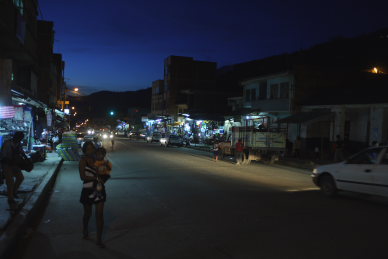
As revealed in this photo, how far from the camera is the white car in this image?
930 centimetres

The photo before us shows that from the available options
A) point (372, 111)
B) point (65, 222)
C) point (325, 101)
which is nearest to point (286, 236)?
point (65, 222)

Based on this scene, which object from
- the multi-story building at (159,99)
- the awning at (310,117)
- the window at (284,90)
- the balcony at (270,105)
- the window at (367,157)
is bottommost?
the window at (367,157)

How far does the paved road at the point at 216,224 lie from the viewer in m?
5.78

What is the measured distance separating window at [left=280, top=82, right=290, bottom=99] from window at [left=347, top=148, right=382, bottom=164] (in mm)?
20793

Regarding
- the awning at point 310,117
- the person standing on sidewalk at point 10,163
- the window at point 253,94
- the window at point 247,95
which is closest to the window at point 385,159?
the person standing on sidewalk at point 10,163

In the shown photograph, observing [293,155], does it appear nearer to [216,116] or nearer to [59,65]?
[216,116]

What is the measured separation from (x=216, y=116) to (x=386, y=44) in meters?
29.5

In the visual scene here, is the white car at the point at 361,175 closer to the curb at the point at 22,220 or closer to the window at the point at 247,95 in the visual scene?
the curb at the point at 22,220

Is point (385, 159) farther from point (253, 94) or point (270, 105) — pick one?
point (253, 94)

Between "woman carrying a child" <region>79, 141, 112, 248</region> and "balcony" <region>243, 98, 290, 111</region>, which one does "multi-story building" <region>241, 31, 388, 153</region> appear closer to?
"balcony" <region>243, 98, 290, 111</region>

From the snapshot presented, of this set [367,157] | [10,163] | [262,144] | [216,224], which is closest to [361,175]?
[367,157]

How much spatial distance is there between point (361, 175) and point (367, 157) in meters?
0.55

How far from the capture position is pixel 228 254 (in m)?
5.60

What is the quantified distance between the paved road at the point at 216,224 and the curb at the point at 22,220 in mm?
272
